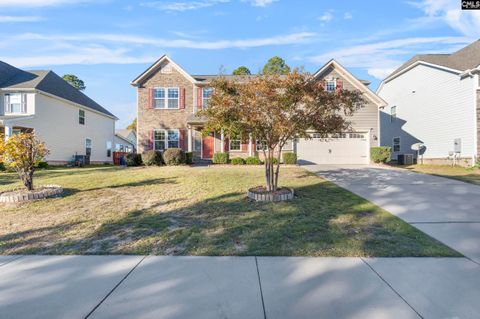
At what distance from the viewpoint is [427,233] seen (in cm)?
479

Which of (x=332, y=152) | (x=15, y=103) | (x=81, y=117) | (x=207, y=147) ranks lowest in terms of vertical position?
(x=332, y=152)

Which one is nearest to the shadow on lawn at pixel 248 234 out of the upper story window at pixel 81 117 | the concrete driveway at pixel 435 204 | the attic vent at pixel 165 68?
the concrete driveway at pixel 435 204

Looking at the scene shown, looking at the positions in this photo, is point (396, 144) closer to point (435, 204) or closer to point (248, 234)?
point (435, 204)

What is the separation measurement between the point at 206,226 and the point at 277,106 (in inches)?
140

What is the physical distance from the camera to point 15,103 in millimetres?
19234

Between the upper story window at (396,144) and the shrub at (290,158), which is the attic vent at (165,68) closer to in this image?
the shrub at (290,158)

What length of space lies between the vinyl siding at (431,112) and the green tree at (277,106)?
13.7 m

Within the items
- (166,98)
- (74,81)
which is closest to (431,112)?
(166,98)

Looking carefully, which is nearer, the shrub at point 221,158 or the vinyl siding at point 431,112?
the vinyl siding at point 431,112

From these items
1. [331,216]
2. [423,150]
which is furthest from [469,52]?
[331,216]

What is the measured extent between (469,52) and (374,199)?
18433 mm

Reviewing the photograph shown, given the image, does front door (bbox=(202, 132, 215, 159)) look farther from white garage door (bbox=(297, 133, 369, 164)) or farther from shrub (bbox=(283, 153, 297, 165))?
white garage door (bbox=(297, 133, 369, 164))

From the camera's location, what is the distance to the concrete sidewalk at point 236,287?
8.49 ft

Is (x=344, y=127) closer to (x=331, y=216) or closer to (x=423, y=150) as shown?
(x=331, y=216)
